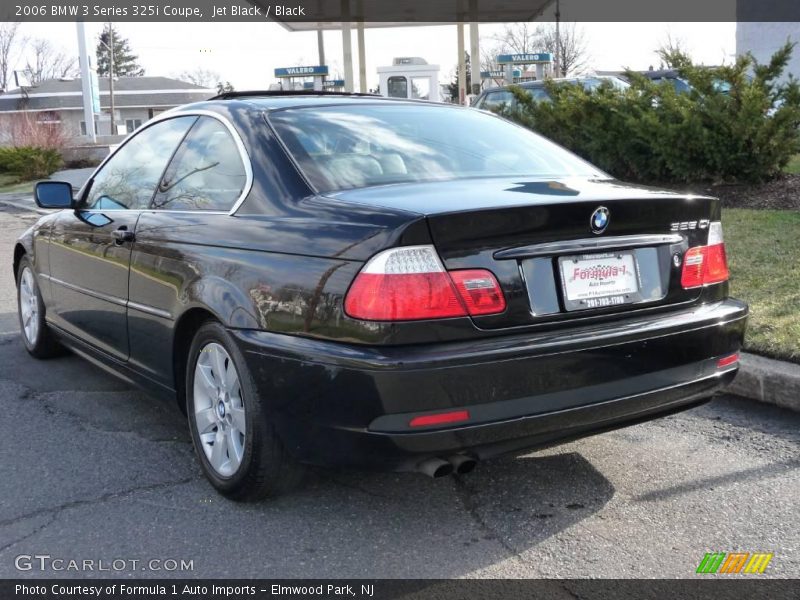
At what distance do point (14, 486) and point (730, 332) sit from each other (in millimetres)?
3050

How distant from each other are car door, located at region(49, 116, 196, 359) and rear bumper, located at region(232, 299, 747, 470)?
4.38 feet

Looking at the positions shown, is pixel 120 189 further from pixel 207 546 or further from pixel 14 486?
pixel 207 546

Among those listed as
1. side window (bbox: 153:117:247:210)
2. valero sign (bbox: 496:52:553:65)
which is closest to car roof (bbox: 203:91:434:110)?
side window (bbox: 153:117:247:210)

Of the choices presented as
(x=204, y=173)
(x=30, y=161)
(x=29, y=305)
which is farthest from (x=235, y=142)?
(x=30, y=161)

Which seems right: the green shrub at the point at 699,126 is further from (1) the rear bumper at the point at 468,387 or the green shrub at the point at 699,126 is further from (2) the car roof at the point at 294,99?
(1) the rear bumper at the point at 468,387

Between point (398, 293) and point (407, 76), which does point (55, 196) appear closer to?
point (398, 293)

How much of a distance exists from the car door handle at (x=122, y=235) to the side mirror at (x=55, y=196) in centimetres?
85

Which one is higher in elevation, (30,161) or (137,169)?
(137,169)

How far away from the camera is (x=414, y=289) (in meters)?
2.95

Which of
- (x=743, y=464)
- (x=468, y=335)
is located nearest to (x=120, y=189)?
(x=468, y=335)

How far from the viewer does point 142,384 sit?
4281 millimetres
